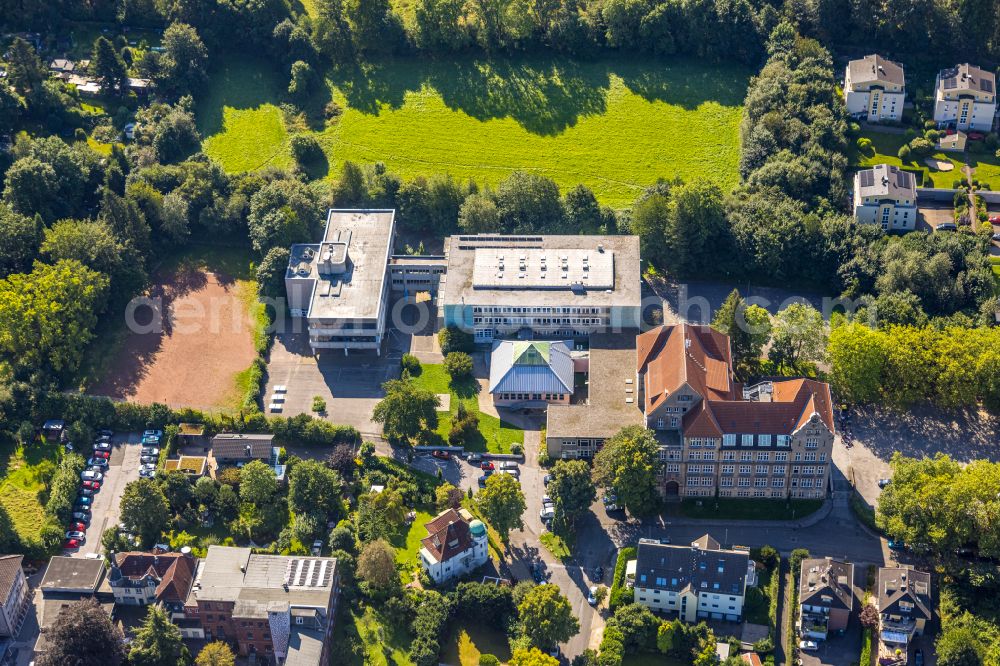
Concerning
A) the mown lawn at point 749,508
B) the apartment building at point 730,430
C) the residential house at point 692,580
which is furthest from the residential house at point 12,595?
the mown lawn at point 749,508

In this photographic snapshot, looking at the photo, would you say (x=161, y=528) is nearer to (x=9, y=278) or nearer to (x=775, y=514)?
(x=9, y=278)

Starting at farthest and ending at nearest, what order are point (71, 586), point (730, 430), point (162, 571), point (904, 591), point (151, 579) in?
point (730, 430) → point (162, 571) → point (71, 586) → point (151, 579) → point (904, 591)

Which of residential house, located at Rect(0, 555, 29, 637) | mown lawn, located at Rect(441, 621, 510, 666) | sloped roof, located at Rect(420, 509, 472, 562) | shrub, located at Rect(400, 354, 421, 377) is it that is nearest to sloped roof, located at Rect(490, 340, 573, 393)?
shrub, located at Rect(400, 354, 421, 377)

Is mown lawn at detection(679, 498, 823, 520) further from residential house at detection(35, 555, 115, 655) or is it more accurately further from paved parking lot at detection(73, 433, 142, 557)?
paved parking lot at detection(73, 433, 142, 557)

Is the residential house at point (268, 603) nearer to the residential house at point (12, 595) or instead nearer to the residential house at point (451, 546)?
the residential house at point (451, 546)

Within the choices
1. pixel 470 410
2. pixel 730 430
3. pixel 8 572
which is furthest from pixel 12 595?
pixel 730 430

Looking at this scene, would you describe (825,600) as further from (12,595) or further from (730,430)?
(12,595)
